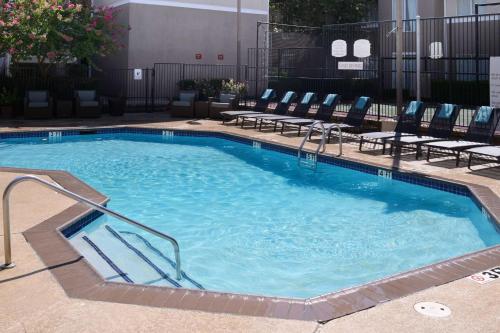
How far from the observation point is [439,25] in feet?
76.3

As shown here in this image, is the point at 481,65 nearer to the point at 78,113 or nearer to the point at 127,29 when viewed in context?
the point at 127,29

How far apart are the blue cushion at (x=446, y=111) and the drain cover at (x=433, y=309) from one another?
8.07 m

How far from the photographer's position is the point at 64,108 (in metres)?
18.4

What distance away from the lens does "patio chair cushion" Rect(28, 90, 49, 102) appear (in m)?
17.9

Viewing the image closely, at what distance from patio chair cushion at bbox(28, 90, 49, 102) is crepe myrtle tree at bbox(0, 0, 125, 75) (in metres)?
1.20

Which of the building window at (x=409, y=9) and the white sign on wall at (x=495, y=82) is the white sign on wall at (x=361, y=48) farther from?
the building window at (x=409, y=9)

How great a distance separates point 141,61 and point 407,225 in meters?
15.6

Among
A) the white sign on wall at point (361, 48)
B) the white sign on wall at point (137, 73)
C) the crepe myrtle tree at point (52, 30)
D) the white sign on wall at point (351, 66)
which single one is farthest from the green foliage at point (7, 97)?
the white sign on wall at point (361, 48)

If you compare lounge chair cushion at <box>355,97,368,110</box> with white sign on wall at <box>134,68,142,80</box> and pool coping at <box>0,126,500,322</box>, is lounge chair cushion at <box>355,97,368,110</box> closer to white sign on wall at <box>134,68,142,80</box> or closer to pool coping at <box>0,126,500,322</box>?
pool coping at <box>0,126,500,322</box>

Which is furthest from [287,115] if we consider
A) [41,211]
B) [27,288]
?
[27,288]

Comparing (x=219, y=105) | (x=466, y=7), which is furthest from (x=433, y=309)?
(x=466, y=7)

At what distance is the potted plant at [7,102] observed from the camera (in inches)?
713

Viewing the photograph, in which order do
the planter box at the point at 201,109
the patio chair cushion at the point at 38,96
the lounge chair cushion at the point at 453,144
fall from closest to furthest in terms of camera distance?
the lounge chair cushion at the point at 453,144 → the patio chair cushion at the point at 38,96 → the planter box at the point at 201,109

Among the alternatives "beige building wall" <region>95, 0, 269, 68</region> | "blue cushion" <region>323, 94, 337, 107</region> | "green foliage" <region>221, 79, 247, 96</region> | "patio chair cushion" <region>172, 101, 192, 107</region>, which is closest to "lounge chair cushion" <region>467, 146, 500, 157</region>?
"blue cushion" <region>323, 94, 337, 107</region>
